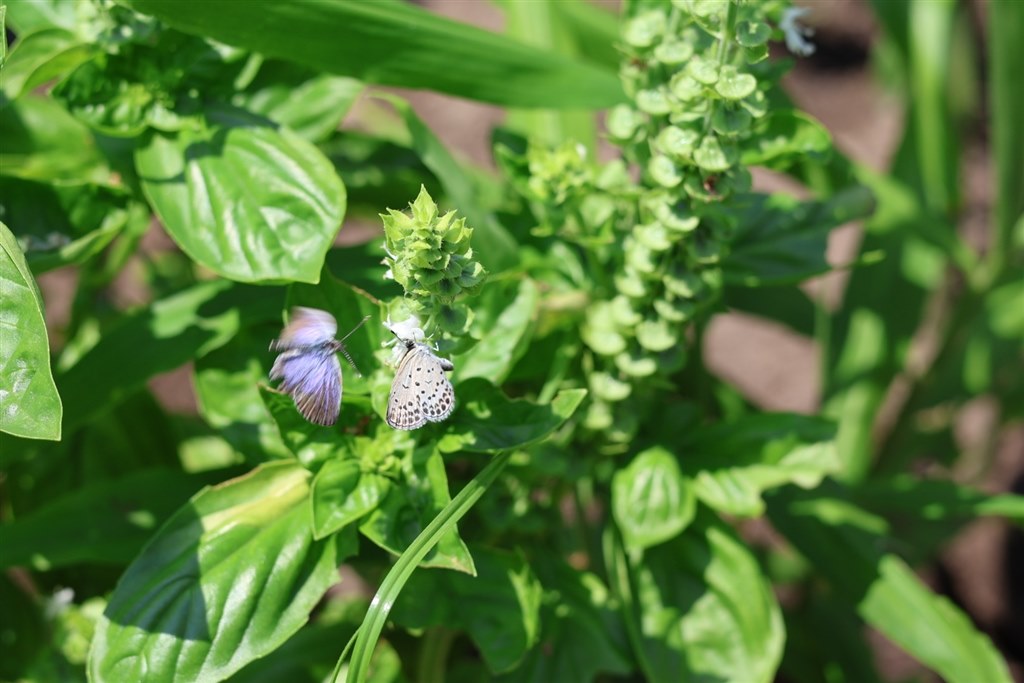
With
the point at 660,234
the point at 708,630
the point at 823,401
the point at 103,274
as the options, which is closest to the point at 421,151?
the point at 660,234

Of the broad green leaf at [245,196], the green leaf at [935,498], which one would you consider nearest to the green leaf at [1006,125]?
the green leaf at [935,498]

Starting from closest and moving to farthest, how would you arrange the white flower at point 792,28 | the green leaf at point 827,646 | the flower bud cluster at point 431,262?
the flower bud cluster at point 431,262 → the white flower at point 792,28 → the green leaf at point 827,646

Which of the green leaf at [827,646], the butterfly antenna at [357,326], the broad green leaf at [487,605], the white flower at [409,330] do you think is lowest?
the green leaf at [827,646]

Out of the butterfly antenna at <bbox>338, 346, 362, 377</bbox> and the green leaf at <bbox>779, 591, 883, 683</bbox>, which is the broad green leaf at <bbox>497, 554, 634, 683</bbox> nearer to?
the butterfly antenna at <bbox>338, 346, 362, 377</bbox>

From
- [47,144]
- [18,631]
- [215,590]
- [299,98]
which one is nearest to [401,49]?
[299,98]

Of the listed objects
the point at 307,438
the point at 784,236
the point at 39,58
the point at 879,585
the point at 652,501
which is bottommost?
the point at 879,585

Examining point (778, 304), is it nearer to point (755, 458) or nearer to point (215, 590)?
point (755, 458)

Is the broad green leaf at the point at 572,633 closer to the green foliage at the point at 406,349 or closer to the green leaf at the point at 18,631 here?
the green foliage at the point at 406,349

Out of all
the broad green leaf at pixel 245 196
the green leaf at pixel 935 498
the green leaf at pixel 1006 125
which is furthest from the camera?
the green leaf at pixel 1006 125

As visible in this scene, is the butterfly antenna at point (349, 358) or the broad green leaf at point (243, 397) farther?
the broad green leaf at point (243, 397)
